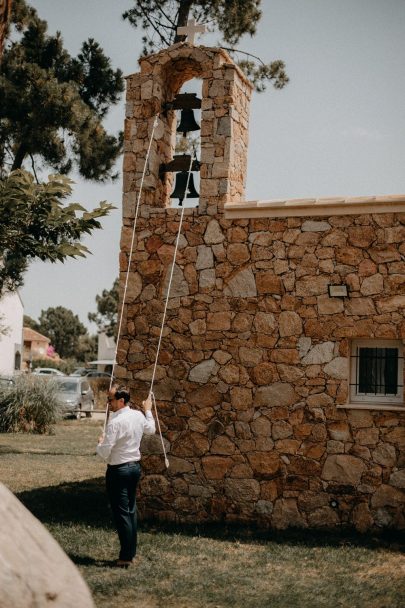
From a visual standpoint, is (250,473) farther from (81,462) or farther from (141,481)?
(81,462)

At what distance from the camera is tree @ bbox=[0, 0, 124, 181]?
15.5 metres

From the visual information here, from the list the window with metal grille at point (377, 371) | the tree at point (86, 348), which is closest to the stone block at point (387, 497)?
the window with metal grille at point (377, 371)

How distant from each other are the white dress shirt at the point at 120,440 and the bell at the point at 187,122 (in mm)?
4277

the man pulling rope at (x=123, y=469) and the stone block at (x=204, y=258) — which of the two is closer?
the man pulling rope at (x=123, y=469)

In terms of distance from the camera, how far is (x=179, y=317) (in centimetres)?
957

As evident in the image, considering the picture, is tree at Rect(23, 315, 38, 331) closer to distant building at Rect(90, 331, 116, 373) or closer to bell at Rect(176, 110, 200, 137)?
distant building at Rect(90, 331, 116, 373)

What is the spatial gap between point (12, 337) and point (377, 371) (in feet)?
122

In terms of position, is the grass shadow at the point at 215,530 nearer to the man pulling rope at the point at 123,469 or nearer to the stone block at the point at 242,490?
the stone block at the point at 242,490

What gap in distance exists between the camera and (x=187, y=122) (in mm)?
10070

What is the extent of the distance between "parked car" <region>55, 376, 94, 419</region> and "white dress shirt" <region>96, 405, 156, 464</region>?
57.8 feet

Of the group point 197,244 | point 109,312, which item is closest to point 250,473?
point 197,244

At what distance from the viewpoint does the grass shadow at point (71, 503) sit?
30.9 ft

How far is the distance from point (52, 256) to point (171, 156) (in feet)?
7.97

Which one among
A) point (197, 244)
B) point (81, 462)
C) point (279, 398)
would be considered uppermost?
point (197, 244)
